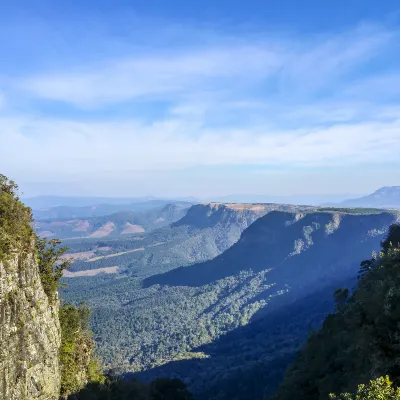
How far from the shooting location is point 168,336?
16650 centimetres

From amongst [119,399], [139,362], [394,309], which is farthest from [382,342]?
[139,362]

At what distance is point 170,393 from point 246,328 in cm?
10940

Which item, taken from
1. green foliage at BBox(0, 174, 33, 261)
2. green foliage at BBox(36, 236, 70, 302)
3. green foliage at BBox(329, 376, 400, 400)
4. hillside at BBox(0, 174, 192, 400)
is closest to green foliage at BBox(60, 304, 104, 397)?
hillside at BBox(0, 174, 192, 400)

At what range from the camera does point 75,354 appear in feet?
141

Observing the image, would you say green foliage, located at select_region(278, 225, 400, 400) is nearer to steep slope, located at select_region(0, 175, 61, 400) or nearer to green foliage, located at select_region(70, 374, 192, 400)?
green foliage, located at select_region(70, 374, 192, 400)

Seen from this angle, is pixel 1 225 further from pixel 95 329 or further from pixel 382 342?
pixel 95 329

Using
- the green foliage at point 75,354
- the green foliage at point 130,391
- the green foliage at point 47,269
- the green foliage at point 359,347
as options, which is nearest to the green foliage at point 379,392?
the green foliage at point 359,347

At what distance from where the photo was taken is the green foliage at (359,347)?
19734mm

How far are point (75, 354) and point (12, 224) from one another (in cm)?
1994

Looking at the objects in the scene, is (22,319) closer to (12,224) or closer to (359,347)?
(12,224)

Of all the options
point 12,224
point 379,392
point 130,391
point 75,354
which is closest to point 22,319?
point 12,224

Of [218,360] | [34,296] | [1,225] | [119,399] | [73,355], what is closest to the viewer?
[1,225]

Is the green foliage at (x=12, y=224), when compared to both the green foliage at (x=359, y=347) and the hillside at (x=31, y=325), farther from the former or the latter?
the green foliage at (x=359, y=347)

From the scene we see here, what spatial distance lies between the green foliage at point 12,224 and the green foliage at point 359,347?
86.0ft
